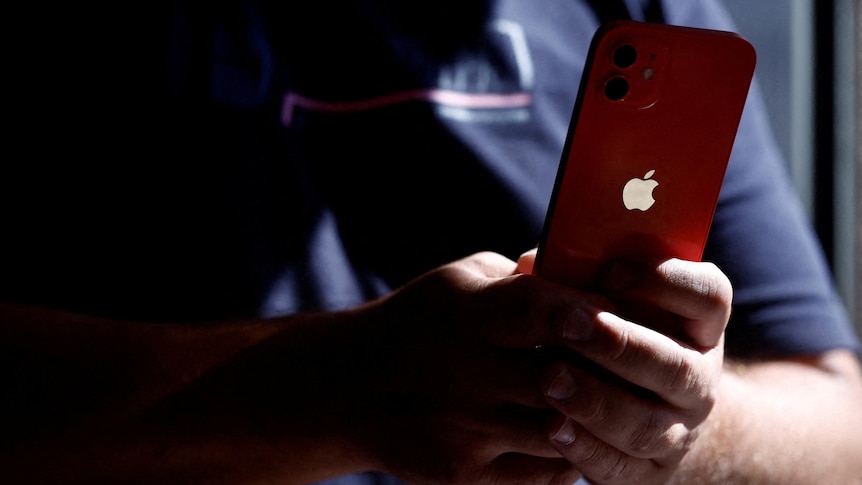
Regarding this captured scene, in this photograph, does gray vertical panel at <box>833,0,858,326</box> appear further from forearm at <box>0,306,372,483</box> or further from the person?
forearm at <box>0,306,372,483</box>

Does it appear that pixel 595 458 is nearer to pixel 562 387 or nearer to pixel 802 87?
pixel 562 387

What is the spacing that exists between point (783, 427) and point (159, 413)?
60cm

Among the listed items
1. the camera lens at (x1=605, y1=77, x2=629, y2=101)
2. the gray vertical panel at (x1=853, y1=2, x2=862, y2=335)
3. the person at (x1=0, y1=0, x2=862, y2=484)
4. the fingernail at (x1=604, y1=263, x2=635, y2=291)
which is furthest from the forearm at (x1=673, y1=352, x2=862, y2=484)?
the gray vertical panel at (x1=853, y1=2, x2=862, y2=335)

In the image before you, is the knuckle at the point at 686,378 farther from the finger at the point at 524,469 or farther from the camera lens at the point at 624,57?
the camera lens at the point at 624,57

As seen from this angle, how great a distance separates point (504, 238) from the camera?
2.76 feet

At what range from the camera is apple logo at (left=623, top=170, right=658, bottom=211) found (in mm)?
522

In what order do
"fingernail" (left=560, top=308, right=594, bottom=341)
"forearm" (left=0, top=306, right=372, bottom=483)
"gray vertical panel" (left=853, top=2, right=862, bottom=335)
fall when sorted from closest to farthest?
"fingernail" (left=560, top=308, right=594, bottom=341) < "forearm" (left=0, top=306, right=372, bottom=483) < "gray vertical panel" (left=853, top=2, right=862, bottom=335)

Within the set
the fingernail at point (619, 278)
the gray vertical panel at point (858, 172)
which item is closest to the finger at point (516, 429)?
the fingernail at point (619, 278)

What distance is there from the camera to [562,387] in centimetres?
49

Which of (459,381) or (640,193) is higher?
(640,193)

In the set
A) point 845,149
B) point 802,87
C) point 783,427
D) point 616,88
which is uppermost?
point 616,88

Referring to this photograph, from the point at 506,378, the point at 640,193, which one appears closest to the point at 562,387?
the point at 506,378

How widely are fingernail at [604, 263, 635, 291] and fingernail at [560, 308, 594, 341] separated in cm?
6

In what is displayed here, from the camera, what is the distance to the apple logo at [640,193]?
522mm
